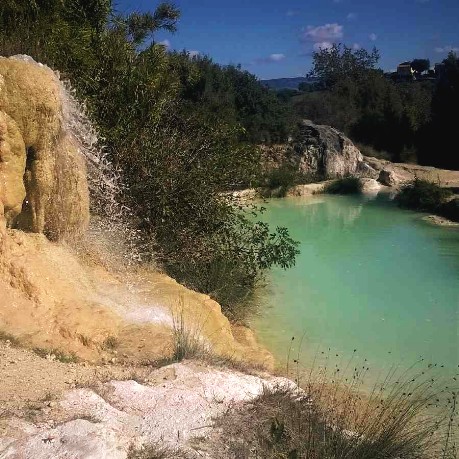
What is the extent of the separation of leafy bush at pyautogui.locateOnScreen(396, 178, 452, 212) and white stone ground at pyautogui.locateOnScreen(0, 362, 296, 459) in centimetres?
1688

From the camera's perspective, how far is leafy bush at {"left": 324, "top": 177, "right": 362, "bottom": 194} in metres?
24.9

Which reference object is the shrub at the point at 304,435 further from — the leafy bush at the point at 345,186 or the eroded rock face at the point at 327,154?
the eroded rock face at the point at 327,154

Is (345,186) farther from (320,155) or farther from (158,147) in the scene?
(158,147)

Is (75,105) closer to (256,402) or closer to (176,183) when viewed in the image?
(176,183)

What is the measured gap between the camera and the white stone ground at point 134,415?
9.61 feet

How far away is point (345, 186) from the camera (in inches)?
987

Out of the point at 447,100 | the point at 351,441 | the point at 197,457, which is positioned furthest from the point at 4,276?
the point at 447,100

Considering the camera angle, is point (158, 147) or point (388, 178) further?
point (388, 178)

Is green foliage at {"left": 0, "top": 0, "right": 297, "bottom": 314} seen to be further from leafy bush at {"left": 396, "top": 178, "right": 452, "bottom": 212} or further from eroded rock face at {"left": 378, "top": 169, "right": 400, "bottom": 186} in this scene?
eroded rock face at {"left": 378, "top": 169, "right": 400, "bottom": 186}

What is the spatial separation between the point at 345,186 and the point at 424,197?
5030 mm

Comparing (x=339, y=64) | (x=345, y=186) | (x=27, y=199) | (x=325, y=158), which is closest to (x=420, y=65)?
(x=339, y=64)

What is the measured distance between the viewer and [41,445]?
114 inches

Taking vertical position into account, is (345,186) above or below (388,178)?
below

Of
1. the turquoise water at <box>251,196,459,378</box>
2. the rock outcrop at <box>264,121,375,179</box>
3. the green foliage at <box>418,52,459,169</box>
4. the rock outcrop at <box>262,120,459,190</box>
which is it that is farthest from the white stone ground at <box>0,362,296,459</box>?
the green foliage at <box>418,52,459,169</box>
